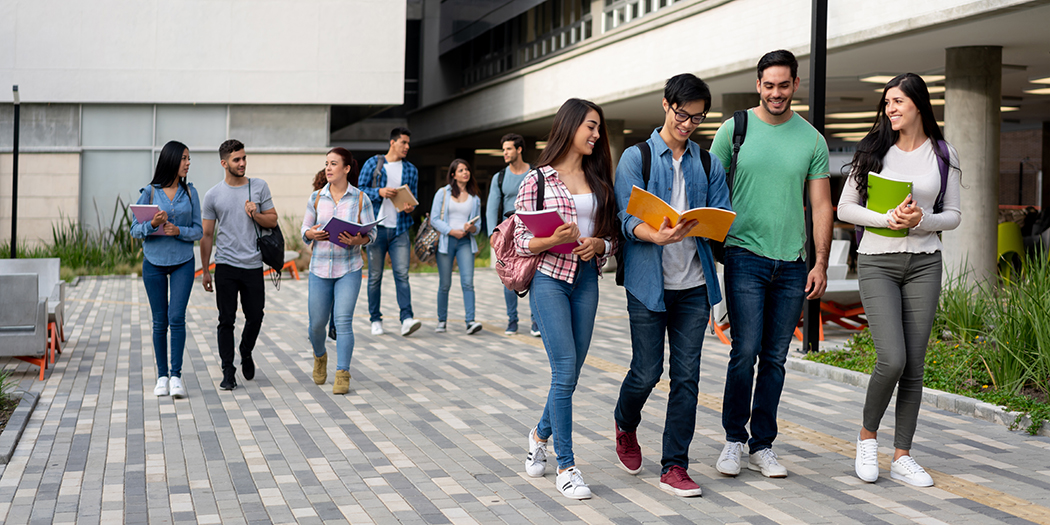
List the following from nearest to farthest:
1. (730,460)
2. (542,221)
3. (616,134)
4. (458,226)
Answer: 1. (542,221)
2. (730,460)
3. (458,226)
4. (616,134)

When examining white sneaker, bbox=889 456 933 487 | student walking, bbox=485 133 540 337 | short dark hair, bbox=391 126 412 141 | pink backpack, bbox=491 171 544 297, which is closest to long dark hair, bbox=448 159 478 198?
student walking, bbox=485 133 540 337

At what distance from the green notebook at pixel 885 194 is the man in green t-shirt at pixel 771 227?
21cm

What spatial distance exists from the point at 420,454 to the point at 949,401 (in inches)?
150

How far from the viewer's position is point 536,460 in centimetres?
528

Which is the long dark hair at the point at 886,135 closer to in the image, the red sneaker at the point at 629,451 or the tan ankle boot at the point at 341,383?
the red sneaker at the point at 629,451

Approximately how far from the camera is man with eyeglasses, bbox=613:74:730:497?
15.7 ft

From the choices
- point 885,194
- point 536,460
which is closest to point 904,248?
point 885,194

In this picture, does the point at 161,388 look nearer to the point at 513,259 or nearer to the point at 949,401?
the point at 513,259

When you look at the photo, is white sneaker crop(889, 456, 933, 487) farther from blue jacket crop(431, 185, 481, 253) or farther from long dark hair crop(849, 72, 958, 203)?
blue jacket crop(431, 185, 481, 253)

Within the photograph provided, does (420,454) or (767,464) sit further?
(420,454)

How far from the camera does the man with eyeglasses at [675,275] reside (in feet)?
15.7

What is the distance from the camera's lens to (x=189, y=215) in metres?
7.57

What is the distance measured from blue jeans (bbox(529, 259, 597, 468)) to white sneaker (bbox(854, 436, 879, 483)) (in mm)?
1497

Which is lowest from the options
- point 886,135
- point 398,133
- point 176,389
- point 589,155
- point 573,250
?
point 176,389
